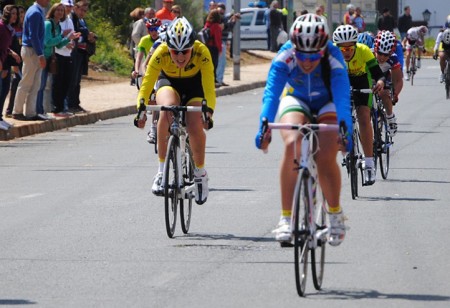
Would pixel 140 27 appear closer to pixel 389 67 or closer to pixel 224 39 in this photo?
pixel 224 39

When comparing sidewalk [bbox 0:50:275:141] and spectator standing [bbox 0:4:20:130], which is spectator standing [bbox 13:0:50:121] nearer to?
sidewalk [bbox 0:50:275:141]

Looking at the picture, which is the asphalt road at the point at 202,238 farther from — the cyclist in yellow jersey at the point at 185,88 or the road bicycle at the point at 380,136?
the cyclist in yellow jersey at the point at 185,88

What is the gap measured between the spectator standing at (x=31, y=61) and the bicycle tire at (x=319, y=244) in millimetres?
11851

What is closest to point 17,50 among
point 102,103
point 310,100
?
point 102,103

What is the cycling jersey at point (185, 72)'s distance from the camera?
11625mm

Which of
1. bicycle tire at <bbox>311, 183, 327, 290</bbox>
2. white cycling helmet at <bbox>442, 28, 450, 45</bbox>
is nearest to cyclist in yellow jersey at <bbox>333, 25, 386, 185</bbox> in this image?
bicycle tire at <bbox>311, 183, 327, 290</bbox>

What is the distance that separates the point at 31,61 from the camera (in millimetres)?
20812

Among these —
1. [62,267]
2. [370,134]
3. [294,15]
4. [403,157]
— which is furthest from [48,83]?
[294,15]

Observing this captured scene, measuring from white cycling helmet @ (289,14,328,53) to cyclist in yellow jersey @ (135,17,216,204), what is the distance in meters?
2.66

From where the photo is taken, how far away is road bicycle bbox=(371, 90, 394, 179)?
1521 centimetres

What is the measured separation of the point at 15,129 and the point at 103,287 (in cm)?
1184

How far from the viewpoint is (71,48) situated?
22078 millimetres

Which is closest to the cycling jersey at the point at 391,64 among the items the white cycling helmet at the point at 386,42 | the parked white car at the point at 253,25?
the white cycling helmet at the point at 386,42

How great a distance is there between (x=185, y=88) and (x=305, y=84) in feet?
9.17
